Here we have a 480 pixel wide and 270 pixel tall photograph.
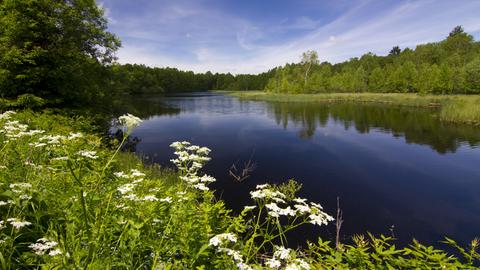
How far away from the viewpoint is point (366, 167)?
43.0ft

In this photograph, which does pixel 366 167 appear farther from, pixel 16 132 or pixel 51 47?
pixel 51 47

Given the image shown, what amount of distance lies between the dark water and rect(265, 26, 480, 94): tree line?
3323 cm

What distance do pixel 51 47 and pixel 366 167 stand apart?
16203mm

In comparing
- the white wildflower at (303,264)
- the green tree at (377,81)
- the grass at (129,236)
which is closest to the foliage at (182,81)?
the green tree at (377,81)

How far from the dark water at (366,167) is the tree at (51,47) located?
144 inches

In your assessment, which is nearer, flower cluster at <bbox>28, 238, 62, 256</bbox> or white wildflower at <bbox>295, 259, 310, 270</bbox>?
flower cluster at <bbox>28, 238, 62, 256</bbox>

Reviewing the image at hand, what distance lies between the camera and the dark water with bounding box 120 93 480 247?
8.29 meters

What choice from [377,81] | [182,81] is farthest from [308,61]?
[182,81]

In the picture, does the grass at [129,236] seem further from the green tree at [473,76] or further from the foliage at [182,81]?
the foliage at [182,81]

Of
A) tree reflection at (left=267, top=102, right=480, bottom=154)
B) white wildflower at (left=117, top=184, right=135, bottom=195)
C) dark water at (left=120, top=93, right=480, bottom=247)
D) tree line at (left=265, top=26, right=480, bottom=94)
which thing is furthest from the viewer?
tree line at (left=265, top=26, right=480, bottom=94)

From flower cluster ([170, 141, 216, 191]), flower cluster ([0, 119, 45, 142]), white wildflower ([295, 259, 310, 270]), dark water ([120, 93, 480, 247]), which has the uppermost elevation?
flower cluster ([0, 119, 45, 142])

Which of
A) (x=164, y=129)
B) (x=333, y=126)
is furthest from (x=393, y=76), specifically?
(x=164, y=129)

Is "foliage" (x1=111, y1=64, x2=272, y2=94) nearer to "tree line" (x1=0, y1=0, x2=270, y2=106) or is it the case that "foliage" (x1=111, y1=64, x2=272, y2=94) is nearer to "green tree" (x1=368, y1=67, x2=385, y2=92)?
"green tree" (x1=368, y1=67, x2=385, y2=92)

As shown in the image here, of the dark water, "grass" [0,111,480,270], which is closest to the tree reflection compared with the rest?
the dark water
